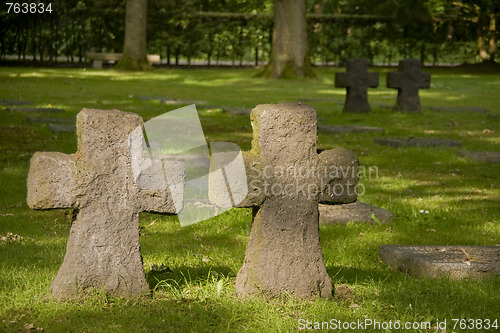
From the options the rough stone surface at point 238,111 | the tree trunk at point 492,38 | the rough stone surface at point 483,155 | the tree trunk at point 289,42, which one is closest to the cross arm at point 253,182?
the rough stone surface at point 483,155

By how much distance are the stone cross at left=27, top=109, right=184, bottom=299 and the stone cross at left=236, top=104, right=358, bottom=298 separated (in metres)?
0.52

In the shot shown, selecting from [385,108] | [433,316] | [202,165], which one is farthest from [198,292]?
[385,108]

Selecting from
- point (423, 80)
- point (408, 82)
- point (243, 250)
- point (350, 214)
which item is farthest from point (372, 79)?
point (243, 250)

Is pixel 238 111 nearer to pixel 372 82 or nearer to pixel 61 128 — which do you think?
Result: pixel 372 82

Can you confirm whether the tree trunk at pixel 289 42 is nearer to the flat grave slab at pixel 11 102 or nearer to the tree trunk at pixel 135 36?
the tree trunk at pixel 135 36

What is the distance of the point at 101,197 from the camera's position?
157 inches

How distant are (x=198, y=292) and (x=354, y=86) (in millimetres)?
11096

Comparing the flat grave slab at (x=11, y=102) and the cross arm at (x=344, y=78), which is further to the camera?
the cross arm at (x=344, y=78)

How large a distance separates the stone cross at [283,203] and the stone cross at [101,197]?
519mm

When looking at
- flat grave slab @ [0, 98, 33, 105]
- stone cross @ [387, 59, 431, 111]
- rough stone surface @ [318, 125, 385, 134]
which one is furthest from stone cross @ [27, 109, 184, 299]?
stone cross @ [387, 59, 431, 111]

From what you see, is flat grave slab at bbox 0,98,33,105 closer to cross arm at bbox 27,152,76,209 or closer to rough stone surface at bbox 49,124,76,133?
rough stone surface at bbox 49,124,76,133

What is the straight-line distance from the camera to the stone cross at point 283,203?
410 cm

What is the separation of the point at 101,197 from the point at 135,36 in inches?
869

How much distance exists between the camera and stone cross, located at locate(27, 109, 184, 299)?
391 cm
